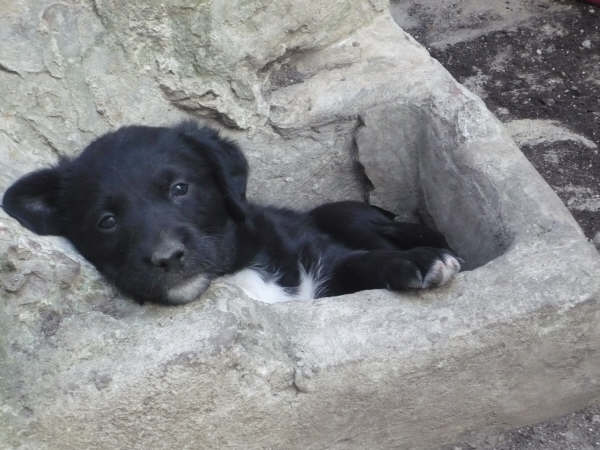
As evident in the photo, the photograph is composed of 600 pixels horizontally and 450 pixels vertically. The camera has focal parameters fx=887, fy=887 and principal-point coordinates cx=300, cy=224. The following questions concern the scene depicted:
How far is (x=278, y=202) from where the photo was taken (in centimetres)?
470

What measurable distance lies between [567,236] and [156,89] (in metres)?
2.10

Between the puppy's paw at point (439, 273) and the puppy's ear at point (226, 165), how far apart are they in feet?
2.83

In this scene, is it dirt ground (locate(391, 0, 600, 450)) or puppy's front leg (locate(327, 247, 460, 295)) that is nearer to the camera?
puppy's front leg (locate(327, 247, 460, 295))

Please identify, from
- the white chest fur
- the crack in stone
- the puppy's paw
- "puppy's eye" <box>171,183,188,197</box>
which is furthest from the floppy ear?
the crack in stone

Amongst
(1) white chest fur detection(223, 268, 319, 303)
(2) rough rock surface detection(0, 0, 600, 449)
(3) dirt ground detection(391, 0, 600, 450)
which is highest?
(2) rough rock surface detection(0, 0, 600, 449)

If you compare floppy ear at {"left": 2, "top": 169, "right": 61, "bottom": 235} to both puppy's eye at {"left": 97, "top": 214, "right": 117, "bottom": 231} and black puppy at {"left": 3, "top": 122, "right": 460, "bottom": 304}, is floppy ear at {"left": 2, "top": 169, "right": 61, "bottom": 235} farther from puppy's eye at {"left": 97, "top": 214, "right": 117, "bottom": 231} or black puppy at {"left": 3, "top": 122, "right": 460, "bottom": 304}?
puppy's eye at {"left": 97, "top": 214, "right": 117, "bottom": 231}

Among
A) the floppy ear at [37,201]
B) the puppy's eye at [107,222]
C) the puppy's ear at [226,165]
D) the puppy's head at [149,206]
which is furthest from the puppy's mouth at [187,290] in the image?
the floppy ear at [37,201]

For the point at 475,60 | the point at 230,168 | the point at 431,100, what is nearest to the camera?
the point at 230,168

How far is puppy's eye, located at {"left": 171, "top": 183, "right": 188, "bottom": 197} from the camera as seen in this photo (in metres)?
3.41

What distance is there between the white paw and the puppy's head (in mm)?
786

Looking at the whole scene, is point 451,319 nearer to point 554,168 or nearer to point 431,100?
point 431,100

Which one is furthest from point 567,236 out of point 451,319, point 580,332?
point 451,319

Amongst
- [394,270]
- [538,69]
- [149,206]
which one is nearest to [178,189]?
[149,206]

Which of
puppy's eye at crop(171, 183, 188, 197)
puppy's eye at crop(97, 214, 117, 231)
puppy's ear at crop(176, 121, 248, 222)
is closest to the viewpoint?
puppy's eye at crop(97, 214, 117, 231)
